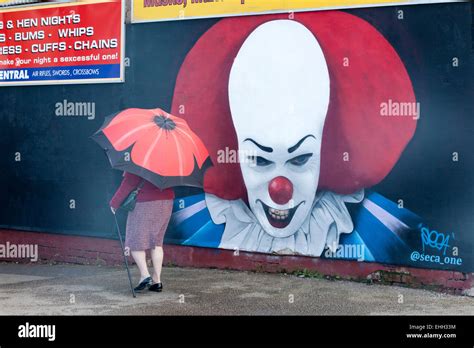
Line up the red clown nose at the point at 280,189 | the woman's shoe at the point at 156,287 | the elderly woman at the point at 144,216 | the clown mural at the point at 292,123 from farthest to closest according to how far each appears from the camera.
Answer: the red clown nose at the point at 280,189
the clown mural at the point at 292,123
the woman's shoe at the point at 156,287
the elderly woman at the point at 144,216

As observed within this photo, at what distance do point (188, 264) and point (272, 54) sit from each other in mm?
2974

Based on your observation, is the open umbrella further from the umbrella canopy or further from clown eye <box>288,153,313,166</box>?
clown eye <box>288,153,313,166</box>

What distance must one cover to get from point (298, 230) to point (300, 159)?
2.89ft

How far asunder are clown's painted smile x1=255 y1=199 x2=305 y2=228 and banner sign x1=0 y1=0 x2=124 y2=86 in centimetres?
291

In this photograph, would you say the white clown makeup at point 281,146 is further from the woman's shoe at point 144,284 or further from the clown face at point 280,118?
the woman's shoe at point 144,284

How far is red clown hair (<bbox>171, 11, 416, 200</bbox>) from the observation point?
391 inches

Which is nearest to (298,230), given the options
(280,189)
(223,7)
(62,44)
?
(280,189)

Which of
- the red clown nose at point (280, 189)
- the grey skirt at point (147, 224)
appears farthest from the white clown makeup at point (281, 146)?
the grey skirt at point (147, 224)

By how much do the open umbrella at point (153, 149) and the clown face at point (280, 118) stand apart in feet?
5.27

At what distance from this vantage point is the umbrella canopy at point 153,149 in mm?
8773

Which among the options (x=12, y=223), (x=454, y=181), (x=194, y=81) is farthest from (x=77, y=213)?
(x=454, y=181)

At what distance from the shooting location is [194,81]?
11.3 m

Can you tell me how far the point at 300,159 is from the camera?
10539 millimetres
